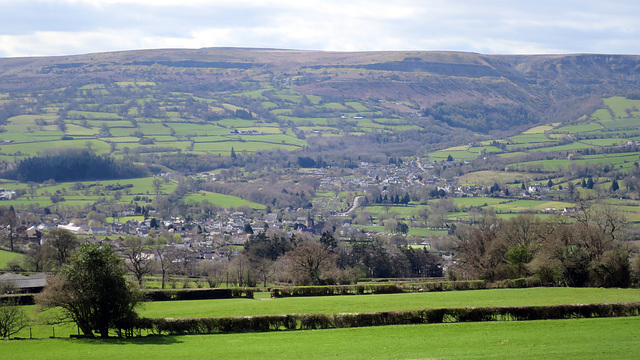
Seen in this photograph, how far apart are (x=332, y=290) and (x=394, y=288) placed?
5.00 m

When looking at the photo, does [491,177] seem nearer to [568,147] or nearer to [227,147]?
[568,147]

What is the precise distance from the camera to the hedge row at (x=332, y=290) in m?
49.9

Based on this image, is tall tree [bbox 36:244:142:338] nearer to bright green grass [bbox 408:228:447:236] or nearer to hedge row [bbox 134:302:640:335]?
hedge row [bbox 134:302:640:335]

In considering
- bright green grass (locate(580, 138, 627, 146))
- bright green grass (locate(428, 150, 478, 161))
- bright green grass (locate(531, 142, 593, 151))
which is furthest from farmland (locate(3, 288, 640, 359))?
bright green grass (locate(580, 138, 627, 146))

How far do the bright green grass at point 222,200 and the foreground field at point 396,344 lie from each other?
105m

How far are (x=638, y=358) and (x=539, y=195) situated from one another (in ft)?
367

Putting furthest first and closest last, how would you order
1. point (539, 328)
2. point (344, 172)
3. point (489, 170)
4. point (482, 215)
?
point (344, 172) → point (489, 170) → point (482, 215) → point (539, 328)

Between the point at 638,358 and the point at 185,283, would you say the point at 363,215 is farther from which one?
the point at 638,358

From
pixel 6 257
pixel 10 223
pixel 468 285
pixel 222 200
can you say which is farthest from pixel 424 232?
pixel 10 223

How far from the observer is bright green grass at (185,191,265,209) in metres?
137

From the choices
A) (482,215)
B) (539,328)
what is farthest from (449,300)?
(482,215)

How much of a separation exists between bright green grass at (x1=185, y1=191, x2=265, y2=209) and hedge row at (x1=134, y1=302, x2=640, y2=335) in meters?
102

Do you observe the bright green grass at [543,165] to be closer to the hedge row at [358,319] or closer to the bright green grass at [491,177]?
the bright green grass at [491,177]

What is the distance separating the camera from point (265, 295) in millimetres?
52281
